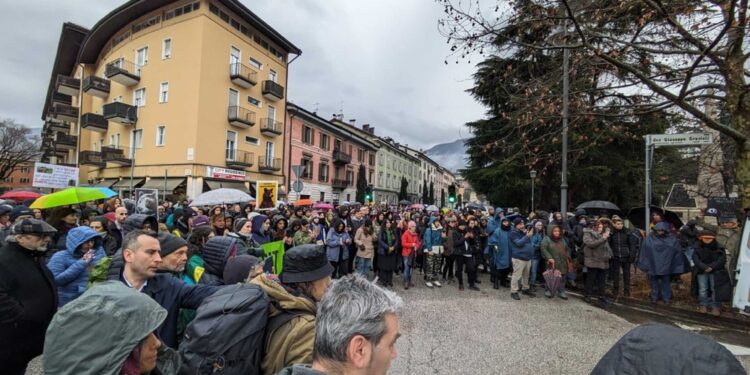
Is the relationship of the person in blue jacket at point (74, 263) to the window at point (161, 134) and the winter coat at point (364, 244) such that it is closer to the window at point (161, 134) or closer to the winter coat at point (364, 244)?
the winter coat at point (364, 244)

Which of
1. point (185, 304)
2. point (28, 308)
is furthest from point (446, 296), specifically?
point (28, 308)

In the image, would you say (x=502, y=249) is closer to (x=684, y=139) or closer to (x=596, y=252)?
(x=596, y=252)

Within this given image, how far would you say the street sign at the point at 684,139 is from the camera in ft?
23.6

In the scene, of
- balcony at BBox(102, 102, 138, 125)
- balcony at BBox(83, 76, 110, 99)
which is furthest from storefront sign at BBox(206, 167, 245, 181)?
balcony at BBox(83, 76, 110, 99)

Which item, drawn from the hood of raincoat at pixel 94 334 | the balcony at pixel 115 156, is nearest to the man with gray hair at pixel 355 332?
the hood of raincoat at pixel 94 334

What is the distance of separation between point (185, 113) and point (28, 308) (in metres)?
24.7

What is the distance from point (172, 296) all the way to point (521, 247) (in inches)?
300

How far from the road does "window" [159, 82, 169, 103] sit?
24726 millimetres

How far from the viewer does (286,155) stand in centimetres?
3234

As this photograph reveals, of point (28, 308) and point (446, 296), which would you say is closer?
point (28, 308)

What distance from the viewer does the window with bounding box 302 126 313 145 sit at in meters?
35.0

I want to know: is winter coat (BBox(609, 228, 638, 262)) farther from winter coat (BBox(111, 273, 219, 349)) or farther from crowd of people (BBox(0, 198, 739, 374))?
winter coat (BBox(111, 273, 219, 349))

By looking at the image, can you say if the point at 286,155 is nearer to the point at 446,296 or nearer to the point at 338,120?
the point at 338,120

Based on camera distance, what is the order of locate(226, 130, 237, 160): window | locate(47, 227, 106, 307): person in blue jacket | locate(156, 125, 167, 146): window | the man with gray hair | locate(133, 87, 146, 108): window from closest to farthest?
1. the man with gray hair
2. locate(47, 227, 106, 307): person in blue jacket
3. locate(156, 125, 167, 146): window
4. locate(226, 130, 237, 160): window
5. locate(133, 87, 146, 108): window
